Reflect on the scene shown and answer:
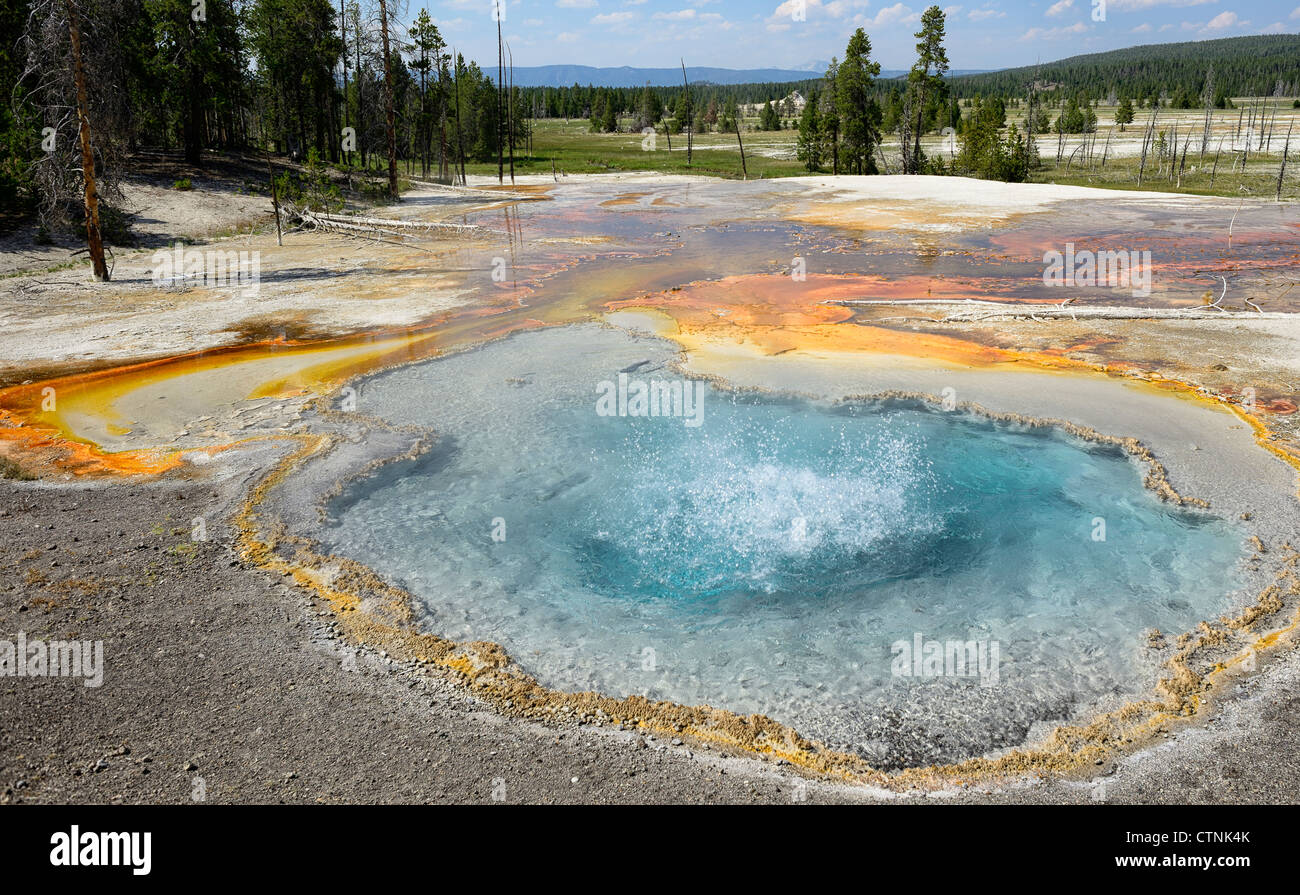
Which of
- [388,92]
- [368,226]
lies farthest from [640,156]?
[368,226]

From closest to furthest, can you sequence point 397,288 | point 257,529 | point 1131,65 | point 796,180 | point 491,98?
point 257,529 → point 397,288 → point 796,180 → point 491,98 → point 1131,65

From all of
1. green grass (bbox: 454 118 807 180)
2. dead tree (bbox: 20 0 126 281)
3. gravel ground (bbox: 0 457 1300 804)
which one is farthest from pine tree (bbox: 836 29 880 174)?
gravel ground (bbox: 0 457 1300 804)

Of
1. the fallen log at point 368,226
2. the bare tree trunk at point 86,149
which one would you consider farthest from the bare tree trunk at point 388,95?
the bare tree trunk at point 86,149

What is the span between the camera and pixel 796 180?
144 ft

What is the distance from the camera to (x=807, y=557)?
7.62m

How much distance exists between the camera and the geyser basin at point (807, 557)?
5.90 meters

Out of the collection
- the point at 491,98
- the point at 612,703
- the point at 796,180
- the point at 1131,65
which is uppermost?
the point at 1131,65

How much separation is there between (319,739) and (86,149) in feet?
56.7

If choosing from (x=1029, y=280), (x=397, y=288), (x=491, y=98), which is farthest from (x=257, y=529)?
(x=491, y=98)

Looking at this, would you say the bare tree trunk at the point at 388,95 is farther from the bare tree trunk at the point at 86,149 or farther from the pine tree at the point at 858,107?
the pine tree at the point at 858,107

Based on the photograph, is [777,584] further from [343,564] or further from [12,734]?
[12,734]

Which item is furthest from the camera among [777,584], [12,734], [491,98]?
[491,98]

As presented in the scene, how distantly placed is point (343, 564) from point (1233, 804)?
6787 millimetres

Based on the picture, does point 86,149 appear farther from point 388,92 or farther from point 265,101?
point 265,101
